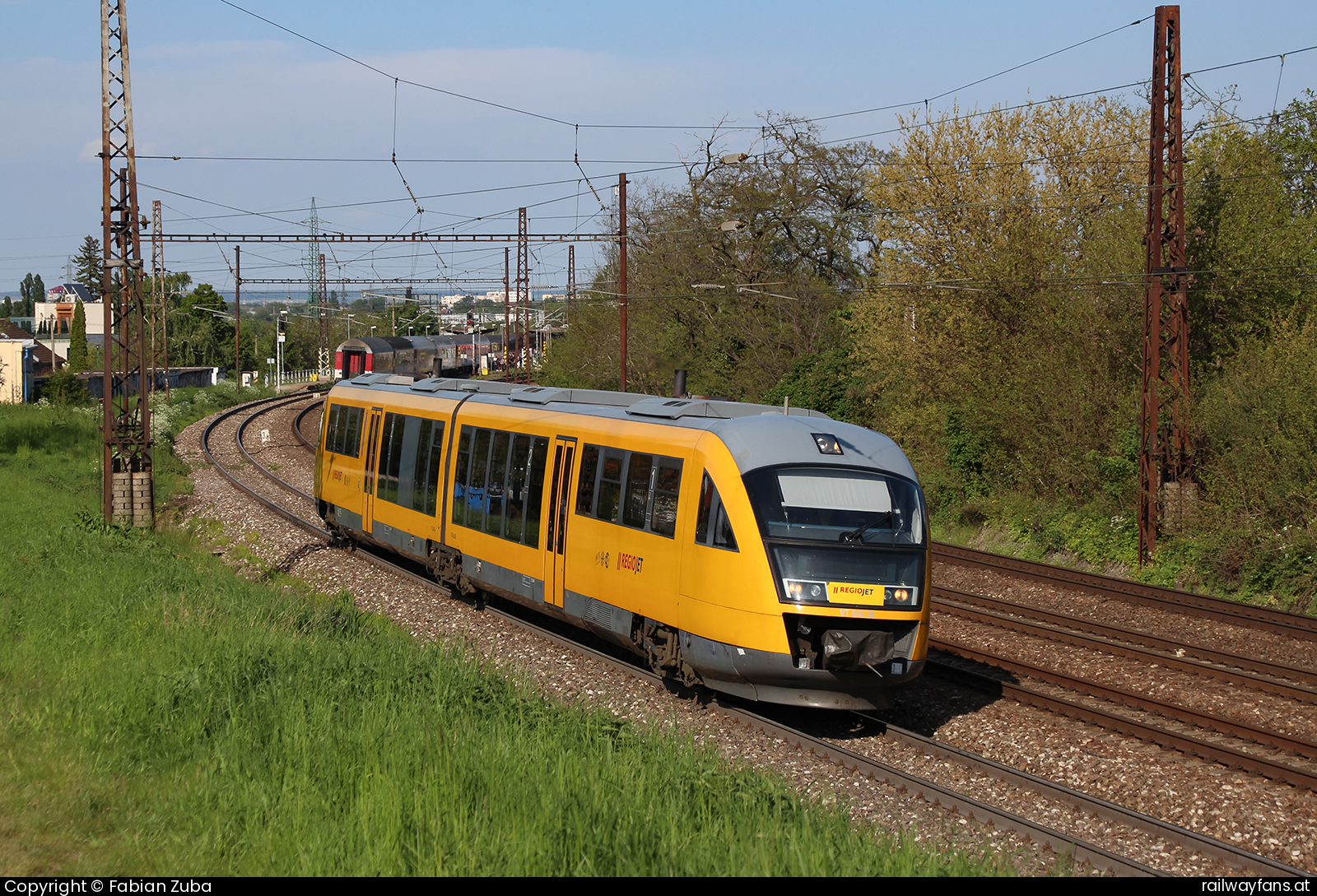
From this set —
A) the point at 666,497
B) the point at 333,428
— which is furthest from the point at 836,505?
the point at 333,428

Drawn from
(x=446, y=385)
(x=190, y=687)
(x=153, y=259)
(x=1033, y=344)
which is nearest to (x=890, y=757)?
(x=190, y=687)

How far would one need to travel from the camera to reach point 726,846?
5.75 metres

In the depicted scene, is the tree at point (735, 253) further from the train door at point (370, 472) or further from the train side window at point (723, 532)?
the train side window at point (723, 532)

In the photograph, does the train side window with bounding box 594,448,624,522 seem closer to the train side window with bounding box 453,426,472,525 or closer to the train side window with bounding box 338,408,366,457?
the train side window with bounding box 453,426,472,525

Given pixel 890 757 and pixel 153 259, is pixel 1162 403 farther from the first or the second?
pixel 153 259

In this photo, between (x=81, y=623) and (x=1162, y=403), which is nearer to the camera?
(x=81, y=623)

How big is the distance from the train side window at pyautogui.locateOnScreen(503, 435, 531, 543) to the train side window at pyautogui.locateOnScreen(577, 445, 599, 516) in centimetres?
135

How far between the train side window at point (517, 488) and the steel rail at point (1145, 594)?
9.11 m

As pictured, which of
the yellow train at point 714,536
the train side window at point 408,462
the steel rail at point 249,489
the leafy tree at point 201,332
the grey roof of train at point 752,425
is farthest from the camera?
the leafy tree at point 201,332

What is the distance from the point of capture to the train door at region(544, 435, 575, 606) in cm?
1239

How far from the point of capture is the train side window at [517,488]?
13367 mm

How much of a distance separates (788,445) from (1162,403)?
1143 centimetres

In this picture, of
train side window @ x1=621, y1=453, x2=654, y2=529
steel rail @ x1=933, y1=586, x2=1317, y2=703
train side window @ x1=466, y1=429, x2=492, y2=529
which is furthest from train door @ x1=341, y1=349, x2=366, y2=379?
train side window @ x1=621, y1=453, x2=654, y2=529

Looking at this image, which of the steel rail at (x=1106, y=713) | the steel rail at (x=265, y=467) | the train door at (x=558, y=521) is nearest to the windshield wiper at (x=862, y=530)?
the steel rail at (x=1106, y=713)
